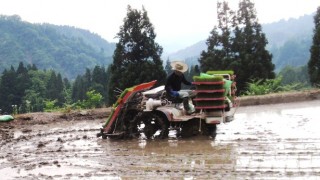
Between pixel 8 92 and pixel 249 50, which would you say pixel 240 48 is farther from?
pixel 8 92

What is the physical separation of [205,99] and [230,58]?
24.0 m

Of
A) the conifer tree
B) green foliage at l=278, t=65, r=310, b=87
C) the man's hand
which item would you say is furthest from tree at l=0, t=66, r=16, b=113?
the man's hand

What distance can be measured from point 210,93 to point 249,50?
2412 cm

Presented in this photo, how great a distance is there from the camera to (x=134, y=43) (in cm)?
3406

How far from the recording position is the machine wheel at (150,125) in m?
11.7

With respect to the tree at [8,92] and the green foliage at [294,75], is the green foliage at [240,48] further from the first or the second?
the green foliage at [294,75]

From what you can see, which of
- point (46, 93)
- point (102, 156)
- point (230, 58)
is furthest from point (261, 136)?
point (46, 93)

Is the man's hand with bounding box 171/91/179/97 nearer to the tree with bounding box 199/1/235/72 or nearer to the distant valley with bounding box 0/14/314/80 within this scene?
the tree with bounding box 199/1/235/72

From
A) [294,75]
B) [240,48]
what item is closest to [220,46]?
[240,48]

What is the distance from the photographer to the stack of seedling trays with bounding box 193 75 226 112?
11219 millimetres

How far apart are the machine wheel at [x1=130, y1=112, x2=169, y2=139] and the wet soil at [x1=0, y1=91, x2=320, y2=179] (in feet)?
1.06

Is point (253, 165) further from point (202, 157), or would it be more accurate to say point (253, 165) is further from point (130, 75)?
point (130, 75)

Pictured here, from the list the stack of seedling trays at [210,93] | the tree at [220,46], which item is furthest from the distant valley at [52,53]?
the stack of seedling trays at [210,93]

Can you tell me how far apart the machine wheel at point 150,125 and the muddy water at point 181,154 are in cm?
38
